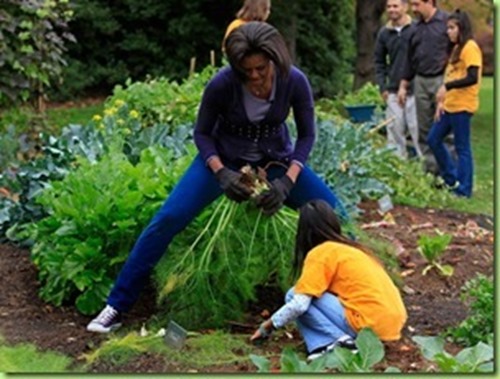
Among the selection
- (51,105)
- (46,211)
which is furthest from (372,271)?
(51,105)

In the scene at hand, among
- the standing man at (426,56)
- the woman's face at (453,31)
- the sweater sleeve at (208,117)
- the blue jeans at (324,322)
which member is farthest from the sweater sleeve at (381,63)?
the blue jeans at (324,322)

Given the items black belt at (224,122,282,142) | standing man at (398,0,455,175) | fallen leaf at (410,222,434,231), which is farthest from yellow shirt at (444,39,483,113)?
black belt at (224,122,282,142)

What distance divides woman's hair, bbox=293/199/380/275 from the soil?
1.66 ft

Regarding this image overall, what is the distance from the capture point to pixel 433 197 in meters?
10.7

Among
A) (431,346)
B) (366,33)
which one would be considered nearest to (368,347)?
(431,346)

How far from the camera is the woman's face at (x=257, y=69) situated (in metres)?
5.62

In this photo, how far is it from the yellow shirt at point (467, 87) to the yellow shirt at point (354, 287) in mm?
6013

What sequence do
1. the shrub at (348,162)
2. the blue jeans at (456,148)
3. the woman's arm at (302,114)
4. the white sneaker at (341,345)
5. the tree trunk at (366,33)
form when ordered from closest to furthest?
the white sneaker at (341,345) → the woman's arm at (302,114) → the shrub at (348,162) → the blue jeans at (456,148) → the tree trunk at (366,33)

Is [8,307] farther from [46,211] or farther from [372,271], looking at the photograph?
[372,271]

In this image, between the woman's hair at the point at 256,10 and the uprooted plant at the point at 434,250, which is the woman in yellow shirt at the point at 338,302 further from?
the woman's hair at the point at 256,10

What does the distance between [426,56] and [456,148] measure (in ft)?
3.28

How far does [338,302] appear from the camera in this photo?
18.1 feet

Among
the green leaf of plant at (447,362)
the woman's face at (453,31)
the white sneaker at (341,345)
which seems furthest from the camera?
the woman's face at (453,31)

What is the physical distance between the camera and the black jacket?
12000mm
